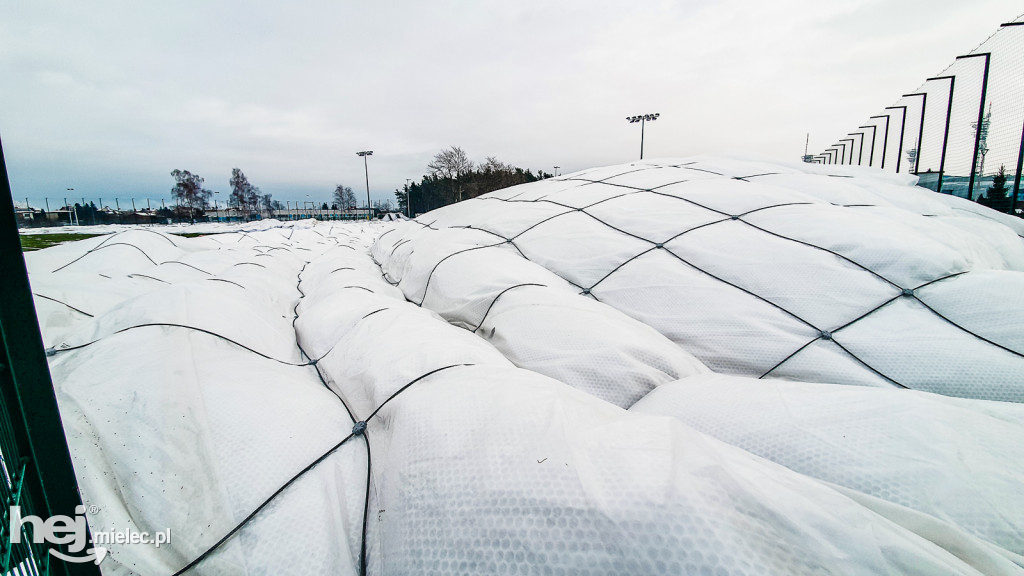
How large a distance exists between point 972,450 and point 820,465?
0.31m

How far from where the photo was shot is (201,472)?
93cm

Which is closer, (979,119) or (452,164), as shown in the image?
(979,119)

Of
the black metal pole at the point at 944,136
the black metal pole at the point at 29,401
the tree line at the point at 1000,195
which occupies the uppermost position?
the black metal pole at the point at 944,136

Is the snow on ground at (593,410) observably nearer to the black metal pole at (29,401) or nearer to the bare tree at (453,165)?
the black metal pole at (29,401)

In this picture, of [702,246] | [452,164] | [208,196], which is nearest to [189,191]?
[208,196]

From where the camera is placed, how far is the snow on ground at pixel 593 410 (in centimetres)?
62

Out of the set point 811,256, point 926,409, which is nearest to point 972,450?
point 926,409

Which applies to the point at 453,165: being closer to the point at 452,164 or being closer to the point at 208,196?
the point at 452,164

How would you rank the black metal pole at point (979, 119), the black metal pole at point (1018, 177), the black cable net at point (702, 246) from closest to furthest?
1. the black cable net at point (702, 246)
2. the black metal pole at point (1018, 177)
3. the black metal pole at point (979, 119)

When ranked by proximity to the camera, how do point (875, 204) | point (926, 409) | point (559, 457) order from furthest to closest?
point (875, 204) < point (926, 409) < point (559, 457)

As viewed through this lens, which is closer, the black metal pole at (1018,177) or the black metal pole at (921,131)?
the black metal pole at (1018,177)

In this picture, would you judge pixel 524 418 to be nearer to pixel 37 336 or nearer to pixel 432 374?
pixel 432 374

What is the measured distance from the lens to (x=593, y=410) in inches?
36.9

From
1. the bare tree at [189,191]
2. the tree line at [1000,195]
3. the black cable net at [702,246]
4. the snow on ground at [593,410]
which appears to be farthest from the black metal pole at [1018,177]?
the bare tree at [189,191]
